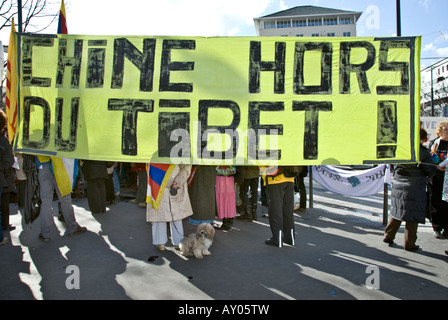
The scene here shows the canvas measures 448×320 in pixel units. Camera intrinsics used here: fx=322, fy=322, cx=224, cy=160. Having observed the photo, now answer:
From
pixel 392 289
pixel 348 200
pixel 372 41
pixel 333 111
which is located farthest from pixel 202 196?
pixel 348 200

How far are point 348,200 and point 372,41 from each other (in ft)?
20.3

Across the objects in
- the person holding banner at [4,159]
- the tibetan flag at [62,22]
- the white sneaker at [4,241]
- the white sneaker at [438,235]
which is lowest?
the white sneaker at [438,235]

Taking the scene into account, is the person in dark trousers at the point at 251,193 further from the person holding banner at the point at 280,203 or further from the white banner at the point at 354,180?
the white banner at the point at 354,180

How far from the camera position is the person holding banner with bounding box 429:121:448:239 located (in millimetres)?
5703

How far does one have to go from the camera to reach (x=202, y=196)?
5574 mm

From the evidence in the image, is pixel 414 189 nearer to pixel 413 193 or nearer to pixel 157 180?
pixel 413 193

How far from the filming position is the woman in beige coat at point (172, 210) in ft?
16.1

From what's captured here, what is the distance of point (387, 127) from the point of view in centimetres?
406

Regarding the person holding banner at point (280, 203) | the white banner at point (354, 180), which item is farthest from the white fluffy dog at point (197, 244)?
the white banner at point (354, 180)

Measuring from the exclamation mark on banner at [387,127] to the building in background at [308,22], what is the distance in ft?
225

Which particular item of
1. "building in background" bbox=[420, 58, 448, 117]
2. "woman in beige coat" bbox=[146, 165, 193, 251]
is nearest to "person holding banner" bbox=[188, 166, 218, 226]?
"woman in beige coat" bbox=[146, 165, 193, 251]

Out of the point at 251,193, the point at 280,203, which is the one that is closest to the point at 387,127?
the point at 280,203

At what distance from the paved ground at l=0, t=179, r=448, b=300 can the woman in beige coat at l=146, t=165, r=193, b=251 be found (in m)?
0.25

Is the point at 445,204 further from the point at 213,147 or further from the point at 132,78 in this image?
the point at 132,78
